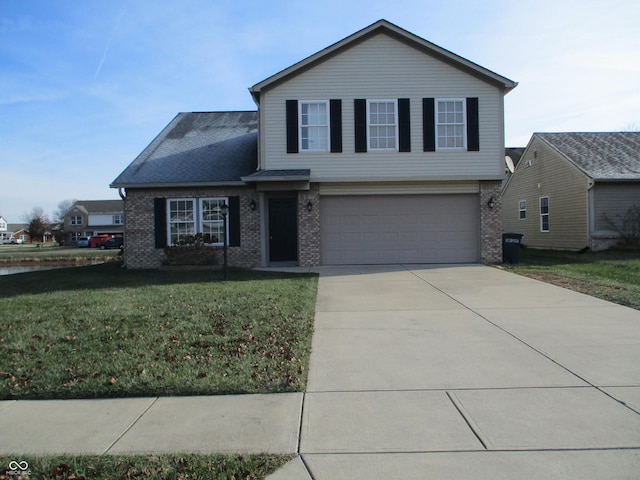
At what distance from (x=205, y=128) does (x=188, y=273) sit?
7.85 metres

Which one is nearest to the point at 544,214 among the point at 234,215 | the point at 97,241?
the point at 234,215

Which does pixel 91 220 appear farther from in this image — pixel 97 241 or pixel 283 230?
pixel 283 230

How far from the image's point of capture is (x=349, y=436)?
148 inches

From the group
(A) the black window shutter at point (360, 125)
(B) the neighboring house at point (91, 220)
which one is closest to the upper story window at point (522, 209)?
(A) the black window shutter at point (360, 125)

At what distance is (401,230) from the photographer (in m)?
16.1

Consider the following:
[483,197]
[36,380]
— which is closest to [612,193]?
[483,197]

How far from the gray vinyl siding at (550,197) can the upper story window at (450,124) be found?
26.0 ft

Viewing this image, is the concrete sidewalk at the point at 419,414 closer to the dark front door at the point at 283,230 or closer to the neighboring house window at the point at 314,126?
the dark front door at the point at 283,230

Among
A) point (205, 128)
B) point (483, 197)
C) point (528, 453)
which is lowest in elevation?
point (528, 453)

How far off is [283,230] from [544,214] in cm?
1498

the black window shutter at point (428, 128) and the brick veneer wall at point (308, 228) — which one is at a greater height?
the black window shutter at point (428, 128)

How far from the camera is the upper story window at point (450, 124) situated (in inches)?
614

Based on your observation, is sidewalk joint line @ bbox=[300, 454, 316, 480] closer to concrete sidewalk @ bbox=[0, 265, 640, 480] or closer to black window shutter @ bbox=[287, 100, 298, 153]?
concrete sidewalk @ bbox=[0, 265, 640, 480]

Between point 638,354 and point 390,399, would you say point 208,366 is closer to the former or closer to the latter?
point 390,399
